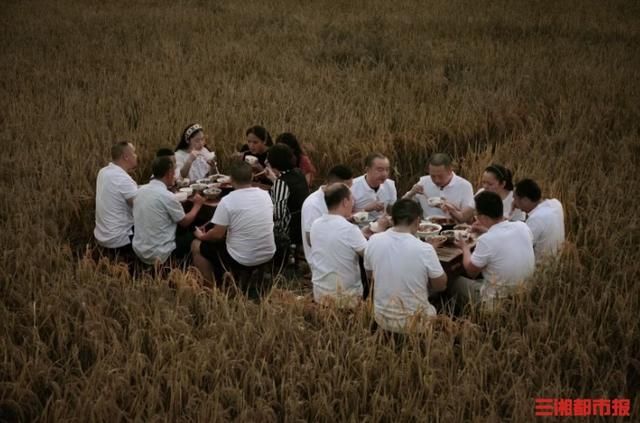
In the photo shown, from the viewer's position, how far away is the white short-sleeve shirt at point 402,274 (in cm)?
411

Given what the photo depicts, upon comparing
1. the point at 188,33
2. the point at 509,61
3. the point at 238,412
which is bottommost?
the point at 238,412

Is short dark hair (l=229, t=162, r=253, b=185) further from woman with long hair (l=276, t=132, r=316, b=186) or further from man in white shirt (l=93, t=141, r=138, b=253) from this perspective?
woman with long hair (l=276, t=132, r=316, b=186)

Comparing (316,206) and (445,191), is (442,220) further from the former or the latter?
(316,206)

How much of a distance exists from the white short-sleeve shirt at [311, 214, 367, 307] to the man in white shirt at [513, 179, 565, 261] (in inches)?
54.9

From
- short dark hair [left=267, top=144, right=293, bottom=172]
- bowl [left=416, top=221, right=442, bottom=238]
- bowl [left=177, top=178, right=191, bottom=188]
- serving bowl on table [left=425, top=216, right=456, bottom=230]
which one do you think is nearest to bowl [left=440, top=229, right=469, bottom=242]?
bowl [left=416, top=221, right=442, bottom=238]

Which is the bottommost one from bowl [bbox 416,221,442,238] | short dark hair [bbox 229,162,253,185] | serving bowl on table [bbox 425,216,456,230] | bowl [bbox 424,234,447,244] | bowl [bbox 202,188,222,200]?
serving bowl on table [bbox 425,216,456,230]

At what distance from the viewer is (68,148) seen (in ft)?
25.2

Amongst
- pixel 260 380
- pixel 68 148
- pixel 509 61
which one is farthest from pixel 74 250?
pixel 509 61

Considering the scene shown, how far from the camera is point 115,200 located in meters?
5.79

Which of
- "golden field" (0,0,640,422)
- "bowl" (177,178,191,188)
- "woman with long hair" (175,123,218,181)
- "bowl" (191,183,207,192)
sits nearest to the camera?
"golden field" (0,0,640,422)

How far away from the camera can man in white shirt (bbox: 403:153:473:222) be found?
18.4ft

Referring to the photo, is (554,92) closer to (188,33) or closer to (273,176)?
(273,176)

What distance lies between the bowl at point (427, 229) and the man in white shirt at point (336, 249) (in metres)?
0.59

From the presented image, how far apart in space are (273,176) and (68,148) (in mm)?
2955
